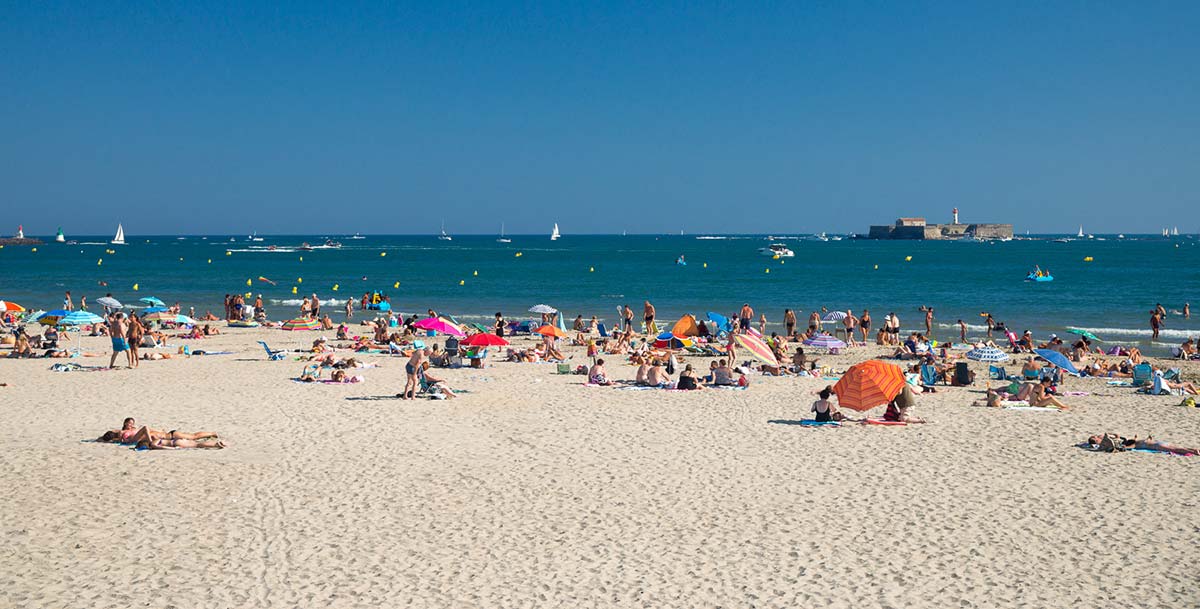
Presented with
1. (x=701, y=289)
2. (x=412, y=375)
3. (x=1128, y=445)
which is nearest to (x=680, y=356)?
(x=412, y=375)

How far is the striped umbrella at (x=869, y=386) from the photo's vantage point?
1352cm

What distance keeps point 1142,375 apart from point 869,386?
Result: 8135mm

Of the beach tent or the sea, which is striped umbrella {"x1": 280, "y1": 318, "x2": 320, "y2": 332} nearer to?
the sea

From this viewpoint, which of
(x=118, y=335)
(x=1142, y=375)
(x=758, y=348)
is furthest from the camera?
(x=118, y=335)

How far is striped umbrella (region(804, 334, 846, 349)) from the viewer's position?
973 inches

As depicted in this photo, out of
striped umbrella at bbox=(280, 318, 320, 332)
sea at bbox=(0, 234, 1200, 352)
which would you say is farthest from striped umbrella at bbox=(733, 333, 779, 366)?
striped umbrella at bbox=(280, 318, 320, 332)

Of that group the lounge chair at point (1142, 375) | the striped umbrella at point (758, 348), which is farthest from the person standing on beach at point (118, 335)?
the lounge chair at point (1142, 375)

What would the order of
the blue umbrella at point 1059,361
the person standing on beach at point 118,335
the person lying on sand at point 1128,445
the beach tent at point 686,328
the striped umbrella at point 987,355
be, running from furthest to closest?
the beach tent at point 686,328 → the striped umbrella at point 987,355 → the person standing on beach at point 118,335 → the blue umbrella at point 1059,361 → the person lying on sand at point 1128,445

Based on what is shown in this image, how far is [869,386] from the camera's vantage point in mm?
13594

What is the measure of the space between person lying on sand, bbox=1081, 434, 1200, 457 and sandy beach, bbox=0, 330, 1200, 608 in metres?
0.32

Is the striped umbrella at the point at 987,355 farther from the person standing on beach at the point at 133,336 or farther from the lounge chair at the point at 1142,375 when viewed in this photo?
the person standing on beach at the point at 133,336

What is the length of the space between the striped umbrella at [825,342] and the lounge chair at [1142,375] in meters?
7.50

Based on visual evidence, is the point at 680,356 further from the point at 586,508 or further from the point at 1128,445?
the point at 586,508

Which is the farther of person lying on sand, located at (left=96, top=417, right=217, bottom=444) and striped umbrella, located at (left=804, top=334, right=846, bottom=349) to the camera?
striped umbrella, located at (left=804, top=334, right=846, bottom=349)
